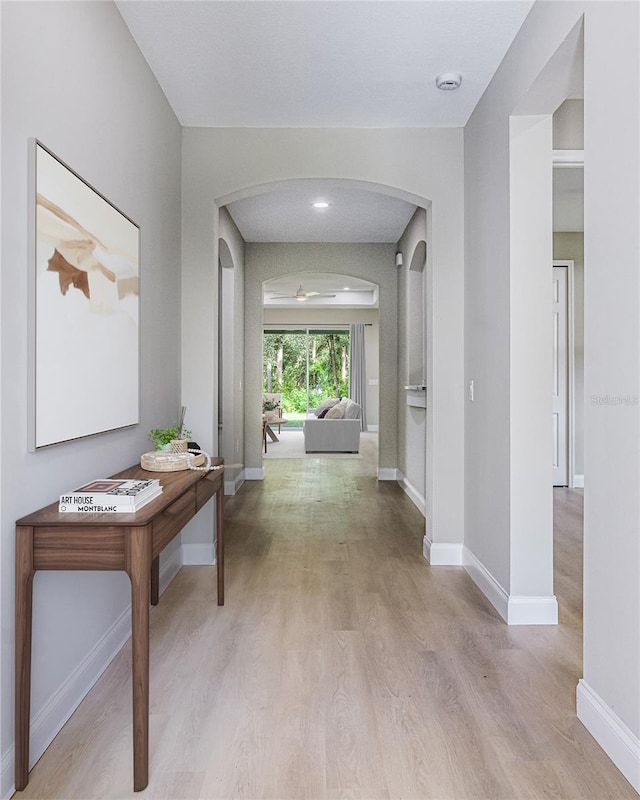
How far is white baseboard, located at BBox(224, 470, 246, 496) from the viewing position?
5.93 m

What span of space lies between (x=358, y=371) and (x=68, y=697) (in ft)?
36.9

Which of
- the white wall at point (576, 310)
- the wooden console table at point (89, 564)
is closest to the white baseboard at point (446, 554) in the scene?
the wooden console table at point (89, 564)

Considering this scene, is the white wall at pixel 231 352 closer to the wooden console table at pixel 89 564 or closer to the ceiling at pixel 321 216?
the ceiling at pixel 321 216

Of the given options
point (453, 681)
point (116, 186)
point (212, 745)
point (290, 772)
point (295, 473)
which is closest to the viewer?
point (290, 772)

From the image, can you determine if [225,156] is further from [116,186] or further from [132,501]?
[132,501]

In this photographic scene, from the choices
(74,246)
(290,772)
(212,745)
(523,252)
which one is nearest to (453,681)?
(290,772)

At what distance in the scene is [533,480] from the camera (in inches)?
107

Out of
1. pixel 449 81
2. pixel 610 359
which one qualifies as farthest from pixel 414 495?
pixel 610 359

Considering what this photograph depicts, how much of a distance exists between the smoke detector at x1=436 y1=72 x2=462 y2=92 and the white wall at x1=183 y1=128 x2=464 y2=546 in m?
0.54

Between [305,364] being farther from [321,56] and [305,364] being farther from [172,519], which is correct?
[172,519]

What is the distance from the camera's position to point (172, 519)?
1936mm

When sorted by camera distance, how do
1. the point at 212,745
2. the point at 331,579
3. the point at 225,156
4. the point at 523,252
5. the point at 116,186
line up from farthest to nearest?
the point at 225,156 → the point at 331,579 → the point at 523,252 → the point at 116,186 → the point at 212,745

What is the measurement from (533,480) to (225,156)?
261 cm

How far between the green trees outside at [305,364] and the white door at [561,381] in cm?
742
